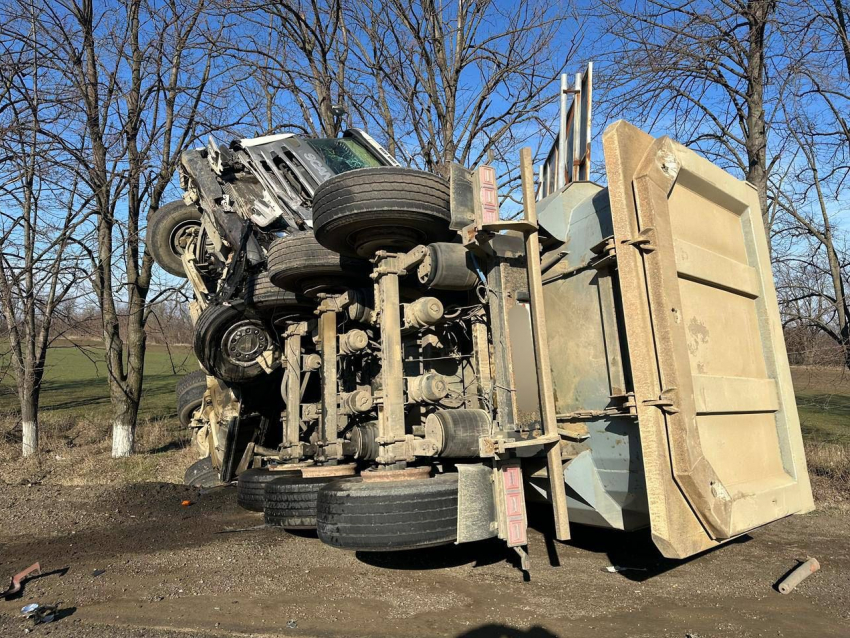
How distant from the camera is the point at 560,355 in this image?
3.66 meters

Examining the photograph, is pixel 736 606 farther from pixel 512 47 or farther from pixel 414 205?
pixel 512 47

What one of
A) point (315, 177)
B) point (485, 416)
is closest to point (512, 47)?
point (315, 177)

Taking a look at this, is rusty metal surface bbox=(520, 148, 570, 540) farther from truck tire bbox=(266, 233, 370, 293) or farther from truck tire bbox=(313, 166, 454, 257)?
truck tire bbox=(266, 233, 370, 293)

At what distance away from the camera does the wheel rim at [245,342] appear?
20.3ft

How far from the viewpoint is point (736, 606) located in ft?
10.7

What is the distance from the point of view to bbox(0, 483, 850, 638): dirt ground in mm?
3068

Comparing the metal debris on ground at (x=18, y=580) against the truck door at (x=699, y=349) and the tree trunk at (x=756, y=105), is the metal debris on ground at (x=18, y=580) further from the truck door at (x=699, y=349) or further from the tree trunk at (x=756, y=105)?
the tree trunk at (x=756, y=105)

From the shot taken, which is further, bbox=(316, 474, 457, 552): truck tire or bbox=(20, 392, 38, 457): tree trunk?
bbox=(20, 392, 38, 457): tree trunk

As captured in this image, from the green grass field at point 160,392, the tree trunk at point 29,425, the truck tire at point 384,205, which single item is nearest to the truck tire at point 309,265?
the truck tire at point 384,205

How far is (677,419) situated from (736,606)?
121 cm

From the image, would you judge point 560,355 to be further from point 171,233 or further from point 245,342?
point 171,233

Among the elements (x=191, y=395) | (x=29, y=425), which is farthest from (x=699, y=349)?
(x=29, y=425)

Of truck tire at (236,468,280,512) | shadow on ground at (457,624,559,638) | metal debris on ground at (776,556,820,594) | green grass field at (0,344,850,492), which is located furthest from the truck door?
truck tire at (236,468,280,512)

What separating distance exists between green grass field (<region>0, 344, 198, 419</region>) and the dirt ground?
668cm
